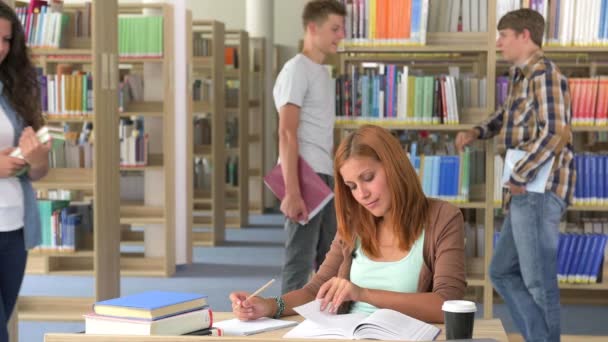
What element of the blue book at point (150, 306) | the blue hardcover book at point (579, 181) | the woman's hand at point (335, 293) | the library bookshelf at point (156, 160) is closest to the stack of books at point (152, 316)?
the blue book at point (150, 306)

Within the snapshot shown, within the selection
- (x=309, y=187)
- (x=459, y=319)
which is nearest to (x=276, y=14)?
(x=309, y=187)

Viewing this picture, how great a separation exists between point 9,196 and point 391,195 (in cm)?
141

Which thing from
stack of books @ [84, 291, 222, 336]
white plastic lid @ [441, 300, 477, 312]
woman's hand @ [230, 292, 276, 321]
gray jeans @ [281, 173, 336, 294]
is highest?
white plastic lid @ [441, 300, 477, 312]

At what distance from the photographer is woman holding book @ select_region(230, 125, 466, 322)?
2562 millimetres

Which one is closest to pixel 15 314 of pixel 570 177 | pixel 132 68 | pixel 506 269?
pixel 506 269

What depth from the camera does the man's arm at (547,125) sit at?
4285mm

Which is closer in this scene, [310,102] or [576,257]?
[310,102]

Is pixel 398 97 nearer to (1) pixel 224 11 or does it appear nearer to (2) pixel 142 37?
(2) pixel 142 37

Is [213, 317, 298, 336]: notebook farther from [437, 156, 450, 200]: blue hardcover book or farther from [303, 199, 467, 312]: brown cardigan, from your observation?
[437, 156, 450, 200]: blue hardcover book

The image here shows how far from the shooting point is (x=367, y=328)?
6.96 ft

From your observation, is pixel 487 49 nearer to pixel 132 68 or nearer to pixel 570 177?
pixel 570 177

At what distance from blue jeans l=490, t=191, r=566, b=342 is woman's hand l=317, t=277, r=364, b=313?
212 centimetres

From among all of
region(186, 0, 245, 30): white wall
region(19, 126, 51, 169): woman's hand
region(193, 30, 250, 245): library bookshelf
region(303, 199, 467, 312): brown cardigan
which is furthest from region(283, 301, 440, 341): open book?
region(186, 0, 245, 30): white wall

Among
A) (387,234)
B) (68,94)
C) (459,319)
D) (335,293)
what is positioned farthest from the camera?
(68,94)
